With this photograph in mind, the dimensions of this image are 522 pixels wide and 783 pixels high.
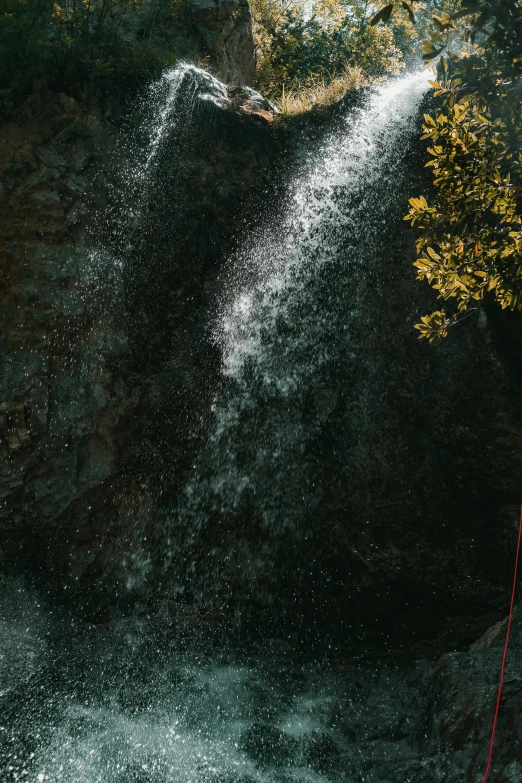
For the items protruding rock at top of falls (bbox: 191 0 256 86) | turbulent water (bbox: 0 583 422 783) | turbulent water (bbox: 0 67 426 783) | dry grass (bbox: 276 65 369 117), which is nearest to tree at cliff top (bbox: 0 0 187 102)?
turbulent water (bbox: 0 67 426 783)

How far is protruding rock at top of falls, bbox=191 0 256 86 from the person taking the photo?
10430mm

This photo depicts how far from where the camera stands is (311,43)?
15.3m

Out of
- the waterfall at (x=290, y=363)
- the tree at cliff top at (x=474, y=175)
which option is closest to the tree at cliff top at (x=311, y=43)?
the waterfall at (x=290, y=363)

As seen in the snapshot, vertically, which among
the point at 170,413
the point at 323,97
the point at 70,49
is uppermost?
the point at 70,49

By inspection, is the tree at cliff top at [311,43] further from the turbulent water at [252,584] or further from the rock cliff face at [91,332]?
the rock cliff face at [91,332]

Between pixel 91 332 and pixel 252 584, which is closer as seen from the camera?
pixel 252 584

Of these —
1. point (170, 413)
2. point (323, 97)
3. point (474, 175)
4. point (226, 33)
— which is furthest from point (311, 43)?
point (474, 175)

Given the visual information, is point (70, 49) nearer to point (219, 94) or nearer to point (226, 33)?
point (219, 94)

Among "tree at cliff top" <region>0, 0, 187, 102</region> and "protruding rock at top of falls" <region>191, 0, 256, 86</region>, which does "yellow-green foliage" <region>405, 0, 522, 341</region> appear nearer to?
"tree at cliff top" <region>0, 0, 187, 102</region>

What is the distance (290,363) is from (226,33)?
258 inches

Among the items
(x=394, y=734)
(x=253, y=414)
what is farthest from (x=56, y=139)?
(x=394, y=734)

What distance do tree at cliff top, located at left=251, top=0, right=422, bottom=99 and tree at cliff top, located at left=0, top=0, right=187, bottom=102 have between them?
14.8 ft

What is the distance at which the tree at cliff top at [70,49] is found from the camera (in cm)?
805

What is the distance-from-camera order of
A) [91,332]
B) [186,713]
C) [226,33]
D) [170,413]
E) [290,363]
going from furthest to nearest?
[226,33], [290,363], [170,413], [91,332], [186,713]
